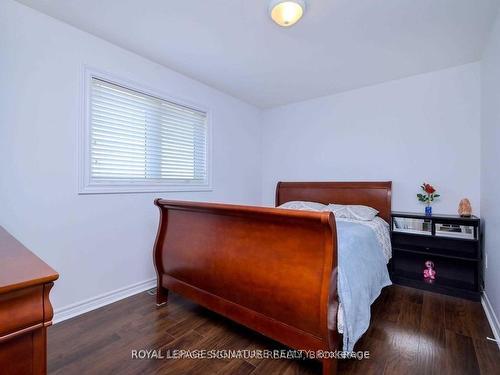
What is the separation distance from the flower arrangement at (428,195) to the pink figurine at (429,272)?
1.79 ft

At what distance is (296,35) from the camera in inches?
85.3

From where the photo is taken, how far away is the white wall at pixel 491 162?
1897mm

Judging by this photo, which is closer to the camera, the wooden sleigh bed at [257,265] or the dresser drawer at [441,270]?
the wooden sleigh bed at [257,265]

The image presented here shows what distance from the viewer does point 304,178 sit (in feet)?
12.6

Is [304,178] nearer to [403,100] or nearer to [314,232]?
[403,100]

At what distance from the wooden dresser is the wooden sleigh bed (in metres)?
1.06

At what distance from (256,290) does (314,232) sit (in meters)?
0.57

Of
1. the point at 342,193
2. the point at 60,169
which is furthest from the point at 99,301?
the point at 342,193

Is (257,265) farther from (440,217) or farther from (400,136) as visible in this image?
(400,136)

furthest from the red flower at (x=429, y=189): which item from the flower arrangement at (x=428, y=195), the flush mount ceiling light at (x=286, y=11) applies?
the flush mount ceiling light at (x=286, y=11)

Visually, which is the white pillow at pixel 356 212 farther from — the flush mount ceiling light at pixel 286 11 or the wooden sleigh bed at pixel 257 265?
the flush mount ceiling light at pixel 286 11

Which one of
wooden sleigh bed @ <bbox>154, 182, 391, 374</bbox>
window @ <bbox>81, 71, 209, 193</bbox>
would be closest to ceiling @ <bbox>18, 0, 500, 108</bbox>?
window @ <bbox>81, 71, 209, 193</bbox>

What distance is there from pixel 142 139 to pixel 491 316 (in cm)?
346

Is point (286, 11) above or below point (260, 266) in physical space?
above
